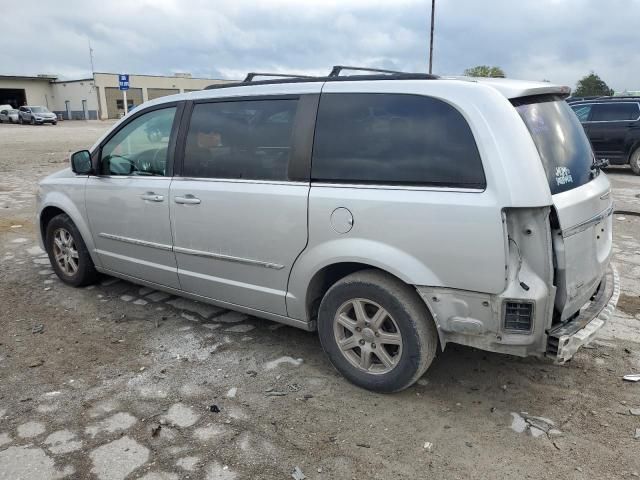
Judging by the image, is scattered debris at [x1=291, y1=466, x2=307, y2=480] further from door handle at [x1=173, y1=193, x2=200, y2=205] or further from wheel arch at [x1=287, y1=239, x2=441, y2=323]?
door handle at [x1=173, y1=193, x2=200, y2=205]

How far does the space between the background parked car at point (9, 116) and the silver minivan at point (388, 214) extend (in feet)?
167

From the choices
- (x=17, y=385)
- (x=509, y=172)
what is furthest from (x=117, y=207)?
(x=509, y=172)

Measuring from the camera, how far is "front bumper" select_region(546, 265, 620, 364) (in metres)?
2.78

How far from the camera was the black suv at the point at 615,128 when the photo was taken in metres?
12.7

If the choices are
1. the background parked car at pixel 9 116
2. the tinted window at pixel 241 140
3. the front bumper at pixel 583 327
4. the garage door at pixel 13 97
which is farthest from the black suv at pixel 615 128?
the garage door at pixel 13 97

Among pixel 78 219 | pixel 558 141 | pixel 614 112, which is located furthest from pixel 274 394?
pixel 614 112

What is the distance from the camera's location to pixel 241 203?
355 centimetres

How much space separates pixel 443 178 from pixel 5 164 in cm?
1640

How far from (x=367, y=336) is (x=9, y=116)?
53662 millimetres

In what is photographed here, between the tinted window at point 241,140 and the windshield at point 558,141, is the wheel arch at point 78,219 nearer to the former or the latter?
the tinted window at point 241,140

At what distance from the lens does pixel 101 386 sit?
3416 mm

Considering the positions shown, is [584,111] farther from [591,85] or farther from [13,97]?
[13,97]

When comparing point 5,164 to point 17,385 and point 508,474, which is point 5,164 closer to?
point 17,385

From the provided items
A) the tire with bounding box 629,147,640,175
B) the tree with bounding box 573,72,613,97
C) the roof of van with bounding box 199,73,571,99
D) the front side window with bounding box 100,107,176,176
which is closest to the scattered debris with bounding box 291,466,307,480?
the roof of van with bounding box 199,73,571,99
